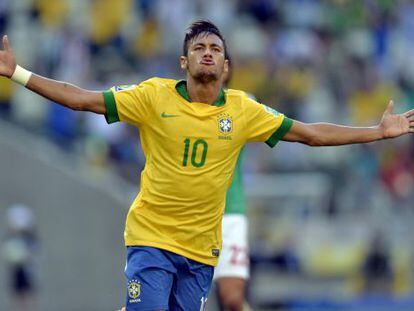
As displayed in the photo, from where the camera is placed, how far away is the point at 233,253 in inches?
448

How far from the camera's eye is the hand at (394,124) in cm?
923

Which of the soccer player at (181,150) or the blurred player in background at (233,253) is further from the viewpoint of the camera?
the blurred player in background at (233,253)

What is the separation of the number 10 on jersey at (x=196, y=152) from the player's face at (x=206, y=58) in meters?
0.42

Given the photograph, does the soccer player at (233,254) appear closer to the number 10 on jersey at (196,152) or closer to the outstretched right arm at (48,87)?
the number 10 on jersey at (196,152)

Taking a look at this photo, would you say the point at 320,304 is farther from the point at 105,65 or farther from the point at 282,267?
the point at 105,65

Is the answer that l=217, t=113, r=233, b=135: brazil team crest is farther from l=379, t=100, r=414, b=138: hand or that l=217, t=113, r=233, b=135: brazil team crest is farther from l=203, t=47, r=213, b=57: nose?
l=379, t=100, r=414, b=138: hand

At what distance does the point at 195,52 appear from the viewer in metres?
8.88

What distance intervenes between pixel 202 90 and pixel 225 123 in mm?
270

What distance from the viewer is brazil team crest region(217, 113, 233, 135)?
888cm

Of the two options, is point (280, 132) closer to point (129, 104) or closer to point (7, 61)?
point (129, 104)

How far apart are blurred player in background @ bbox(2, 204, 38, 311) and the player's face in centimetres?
1130

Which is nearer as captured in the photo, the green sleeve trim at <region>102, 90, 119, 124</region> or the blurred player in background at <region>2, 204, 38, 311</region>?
the green sleeve trim at <region>102, 90, 119, 124</region>

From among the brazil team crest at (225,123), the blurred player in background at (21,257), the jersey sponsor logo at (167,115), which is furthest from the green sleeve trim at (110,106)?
the blurred player in background at (21,257)

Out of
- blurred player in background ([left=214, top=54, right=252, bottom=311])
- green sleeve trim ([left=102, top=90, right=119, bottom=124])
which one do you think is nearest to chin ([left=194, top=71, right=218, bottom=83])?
green sleeve trim ([left=102, top=90, right=119, bottom=124])
